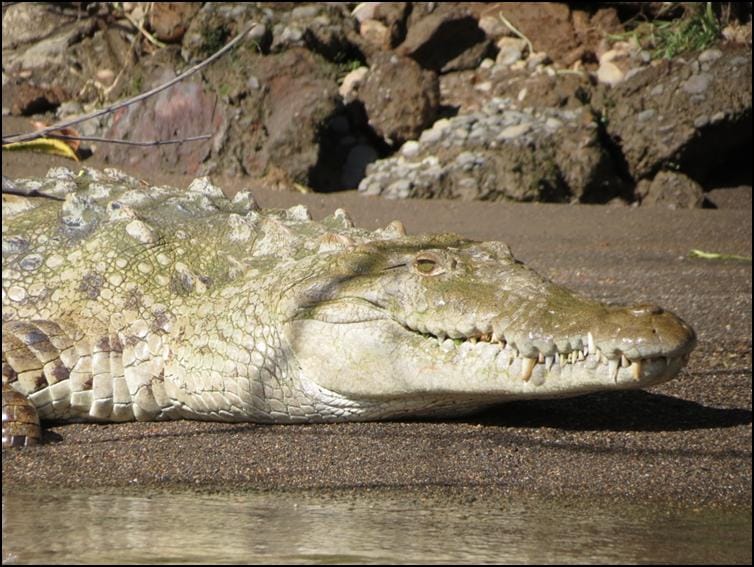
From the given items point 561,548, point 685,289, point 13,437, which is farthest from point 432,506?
point 685,289

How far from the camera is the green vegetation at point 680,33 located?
13438mm

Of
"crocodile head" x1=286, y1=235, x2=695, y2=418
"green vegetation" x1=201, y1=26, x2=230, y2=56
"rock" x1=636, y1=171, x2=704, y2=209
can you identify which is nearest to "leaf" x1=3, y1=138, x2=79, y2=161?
"green vegetation" x1=201, y1=26, x2=230, y2=56

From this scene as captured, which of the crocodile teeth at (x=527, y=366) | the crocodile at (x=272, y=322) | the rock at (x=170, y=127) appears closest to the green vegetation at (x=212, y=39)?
the rock at (x=170, y=127)

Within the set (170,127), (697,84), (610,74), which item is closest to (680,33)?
(610,74)

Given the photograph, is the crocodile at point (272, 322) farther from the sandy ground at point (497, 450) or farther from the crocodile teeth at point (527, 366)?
the sandy ground at point (497, 450)

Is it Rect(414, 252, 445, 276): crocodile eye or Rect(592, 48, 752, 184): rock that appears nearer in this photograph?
Rect(414, 252, 445, 276): crocodile eye

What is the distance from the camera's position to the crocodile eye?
465cm

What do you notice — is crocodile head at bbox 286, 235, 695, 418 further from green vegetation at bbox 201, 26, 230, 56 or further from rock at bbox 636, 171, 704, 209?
green vegetation at bbox 201, 26, 230, 56

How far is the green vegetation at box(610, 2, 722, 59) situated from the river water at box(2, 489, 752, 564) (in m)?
10.4

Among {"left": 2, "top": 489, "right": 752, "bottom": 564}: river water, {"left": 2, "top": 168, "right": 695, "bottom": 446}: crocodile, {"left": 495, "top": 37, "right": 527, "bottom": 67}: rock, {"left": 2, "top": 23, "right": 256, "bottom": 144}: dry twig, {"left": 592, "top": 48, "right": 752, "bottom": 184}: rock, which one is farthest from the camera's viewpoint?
{"left": 495, "top": 37, "right": 527, "bottom": 67}: rock

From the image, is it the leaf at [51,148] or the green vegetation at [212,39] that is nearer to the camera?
the leaf at [51,148]

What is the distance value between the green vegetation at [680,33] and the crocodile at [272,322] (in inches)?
351

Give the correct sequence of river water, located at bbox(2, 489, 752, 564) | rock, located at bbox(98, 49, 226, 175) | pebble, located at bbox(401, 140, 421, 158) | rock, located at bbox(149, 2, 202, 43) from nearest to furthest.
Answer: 1. river water, located at bbox(2, 489, 752, 564)
2. rock, located at bbox(98, 49, 226, 175)
3. pebble, located at bbox(401, 140, 421, 158)
4. rock, located at bbox(149, 2, 202, 43)

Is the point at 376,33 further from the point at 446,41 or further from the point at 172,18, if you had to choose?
the point at 172,18
